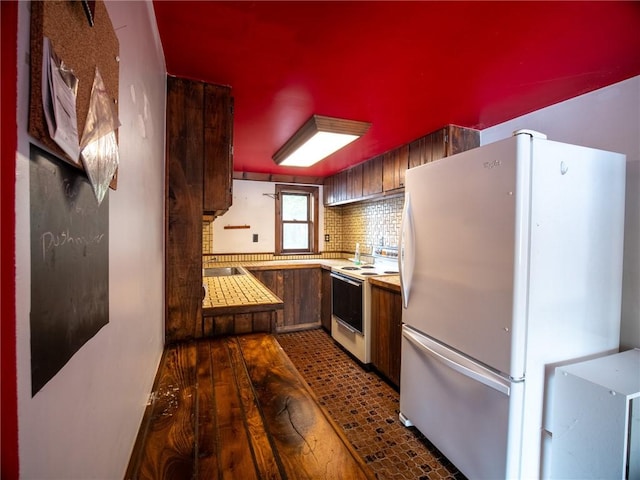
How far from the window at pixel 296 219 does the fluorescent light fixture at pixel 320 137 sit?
4.92 feet

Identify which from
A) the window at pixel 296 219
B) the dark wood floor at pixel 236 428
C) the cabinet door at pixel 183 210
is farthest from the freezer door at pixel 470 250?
the window at pixel 296 219

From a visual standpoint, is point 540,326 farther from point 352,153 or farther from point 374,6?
point 352,153

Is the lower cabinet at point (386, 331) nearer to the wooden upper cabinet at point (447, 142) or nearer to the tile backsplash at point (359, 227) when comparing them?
the tile backsplash at point (359, 227)

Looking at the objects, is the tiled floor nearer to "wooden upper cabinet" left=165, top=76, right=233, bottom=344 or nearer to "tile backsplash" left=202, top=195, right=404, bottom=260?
"wooden upper cabinet" left=165, top=76, right=233, bottom=344

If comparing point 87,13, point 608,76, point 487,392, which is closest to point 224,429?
point 87,13

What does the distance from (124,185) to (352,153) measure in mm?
2763

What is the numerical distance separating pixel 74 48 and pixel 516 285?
1.58m

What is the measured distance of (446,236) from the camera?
5.52 feet

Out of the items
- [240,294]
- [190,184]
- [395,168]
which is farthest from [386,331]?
[190,184]

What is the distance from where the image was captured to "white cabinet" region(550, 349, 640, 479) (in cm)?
122

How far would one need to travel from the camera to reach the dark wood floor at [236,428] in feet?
2.79

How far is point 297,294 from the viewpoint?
4.09 m

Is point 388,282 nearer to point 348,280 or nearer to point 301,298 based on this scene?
point 348,280

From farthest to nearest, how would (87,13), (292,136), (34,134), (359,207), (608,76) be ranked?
1. (359,207)
2. (292,136)
3. (608,76)
4. (87,13)
5. (34,134)
